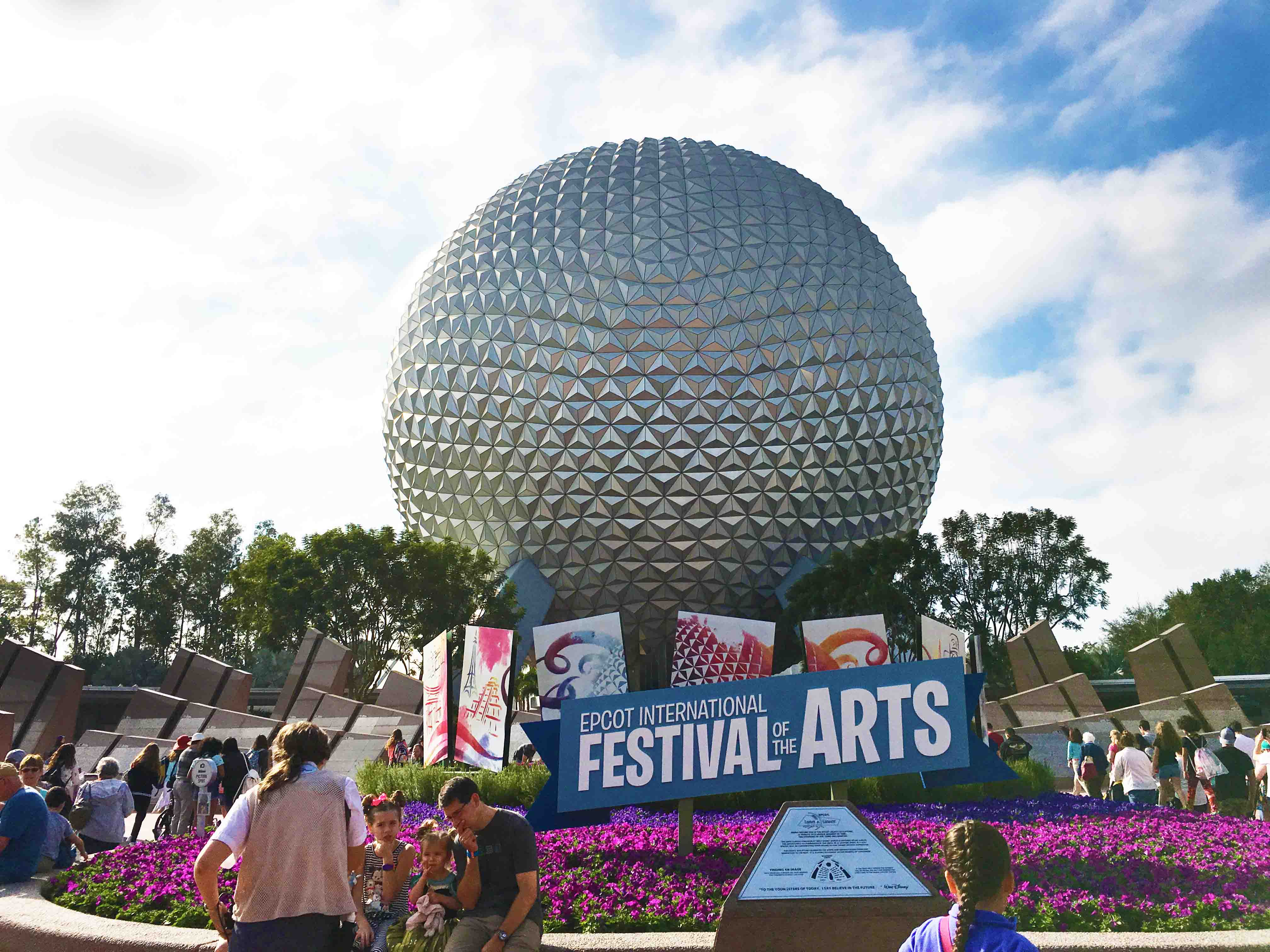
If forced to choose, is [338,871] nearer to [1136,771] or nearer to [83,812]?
[83,812]

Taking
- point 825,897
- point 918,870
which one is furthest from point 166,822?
point 825,897

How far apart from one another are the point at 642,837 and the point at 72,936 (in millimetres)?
4485

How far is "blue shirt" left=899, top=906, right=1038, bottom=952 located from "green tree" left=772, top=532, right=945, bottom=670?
91.1 feet

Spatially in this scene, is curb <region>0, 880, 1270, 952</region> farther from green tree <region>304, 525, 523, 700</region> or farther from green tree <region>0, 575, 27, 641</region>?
green tree <region>0, 575, 27, 641</region>

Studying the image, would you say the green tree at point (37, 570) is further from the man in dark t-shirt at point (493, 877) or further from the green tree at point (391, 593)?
the man in dark t-shirt at point (493, 877)

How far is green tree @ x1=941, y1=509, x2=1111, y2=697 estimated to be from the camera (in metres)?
35.1

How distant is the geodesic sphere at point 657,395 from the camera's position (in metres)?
31.9

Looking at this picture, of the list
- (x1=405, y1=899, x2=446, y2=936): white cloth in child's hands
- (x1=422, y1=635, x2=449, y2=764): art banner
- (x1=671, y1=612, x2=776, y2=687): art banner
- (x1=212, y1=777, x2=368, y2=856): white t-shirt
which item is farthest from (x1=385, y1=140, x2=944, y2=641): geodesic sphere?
(x1=212, y1=777, x2=368, y2=856): white t-shirt

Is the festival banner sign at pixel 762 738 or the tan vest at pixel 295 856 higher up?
the festival banner sign at pixel 762 738

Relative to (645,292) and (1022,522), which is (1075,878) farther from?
(1022,522)

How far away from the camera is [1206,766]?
39.7 feet

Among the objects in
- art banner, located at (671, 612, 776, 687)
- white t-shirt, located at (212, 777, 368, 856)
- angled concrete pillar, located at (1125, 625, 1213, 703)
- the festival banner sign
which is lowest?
white t-shirt, located at (212, 777, 368, 856)

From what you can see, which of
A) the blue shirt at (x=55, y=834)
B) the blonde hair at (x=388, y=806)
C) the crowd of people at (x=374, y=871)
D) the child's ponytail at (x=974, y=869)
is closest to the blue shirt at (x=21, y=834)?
the crowd of people at (x=374, y=871)

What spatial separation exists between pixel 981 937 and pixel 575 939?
11.8ft
